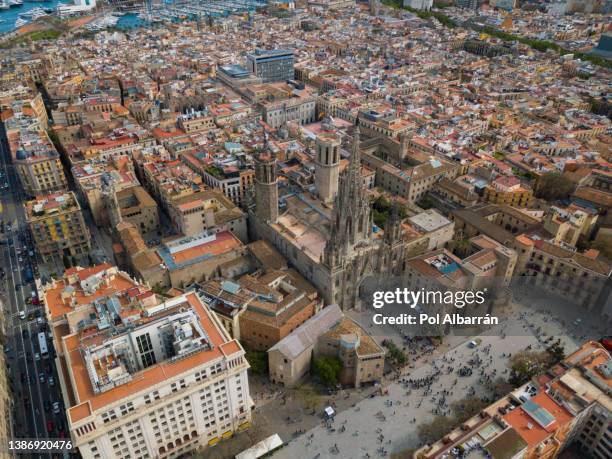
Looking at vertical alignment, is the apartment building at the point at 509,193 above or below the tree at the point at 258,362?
above

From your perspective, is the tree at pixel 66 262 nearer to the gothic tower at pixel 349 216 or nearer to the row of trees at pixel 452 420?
the gothic tower at pixel 349 216

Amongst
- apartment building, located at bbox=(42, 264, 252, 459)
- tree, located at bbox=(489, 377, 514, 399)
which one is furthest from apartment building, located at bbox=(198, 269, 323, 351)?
tree, located at bbox=(489, 377, 514, 399)

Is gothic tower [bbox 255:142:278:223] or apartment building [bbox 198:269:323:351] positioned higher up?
gothic tower [bbox 255:142:278:223]

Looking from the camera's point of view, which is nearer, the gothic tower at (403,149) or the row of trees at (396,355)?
the row of trees at (396,355)

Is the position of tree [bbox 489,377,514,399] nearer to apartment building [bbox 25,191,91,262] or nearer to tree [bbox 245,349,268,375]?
tree [bbox 245,349,268,375]

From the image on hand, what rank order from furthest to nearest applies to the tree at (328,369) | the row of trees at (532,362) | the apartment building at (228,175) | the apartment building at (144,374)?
the apartment building at (228,175) → the tree at (328,369) → the row of trees at (532,362) → the apartment building at (144,374)

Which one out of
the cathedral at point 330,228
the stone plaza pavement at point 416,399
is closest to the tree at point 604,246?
the stone plaza pavement at point 416,399

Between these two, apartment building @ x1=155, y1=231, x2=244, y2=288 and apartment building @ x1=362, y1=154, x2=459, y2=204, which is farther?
apartment building @ x1=362, y1=154, x2=459, y2=204

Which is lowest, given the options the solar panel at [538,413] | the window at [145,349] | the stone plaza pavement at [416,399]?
the stone plaza pavement at [416,399]
